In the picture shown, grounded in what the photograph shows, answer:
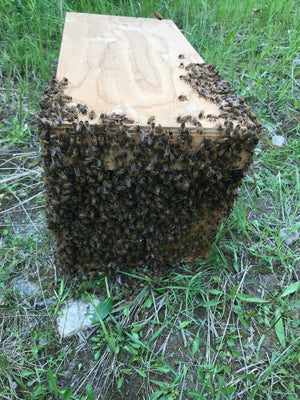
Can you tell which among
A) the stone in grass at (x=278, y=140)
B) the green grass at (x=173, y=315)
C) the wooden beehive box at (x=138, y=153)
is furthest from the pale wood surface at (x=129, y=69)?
the stone in grass at (x=278, y=140)

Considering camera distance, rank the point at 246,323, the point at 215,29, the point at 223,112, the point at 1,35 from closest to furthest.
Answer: the point at 223,112 → the point at 246,323 → the point at 1,35 → the point at 215,29

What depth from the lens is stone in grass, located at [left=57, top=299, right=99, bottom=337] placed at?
2129 mm

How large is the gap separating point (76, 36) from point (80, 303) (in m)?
2.11

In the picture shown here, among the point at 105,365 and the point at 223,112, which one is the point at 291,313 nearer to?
the point at 105,365

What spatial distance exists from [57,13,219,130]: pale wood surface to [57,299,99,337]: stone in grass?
53.2 inches

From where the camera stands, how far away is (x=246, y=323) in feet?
6.89

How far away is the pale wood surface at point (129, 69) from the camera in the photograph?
1.86 meters

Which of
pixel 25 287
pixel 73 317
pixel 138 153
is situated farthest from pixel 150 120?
pixel 25 287

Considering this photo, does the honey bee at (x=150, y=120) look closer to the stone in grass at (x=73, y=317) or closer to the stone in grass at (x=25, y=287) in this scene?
the stone in grass at (x=73, y=317)

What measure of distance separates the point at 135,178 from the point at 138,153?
6.4 inches

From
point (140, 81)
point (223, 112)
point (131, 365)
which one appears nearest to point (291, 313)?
point (131, 365)

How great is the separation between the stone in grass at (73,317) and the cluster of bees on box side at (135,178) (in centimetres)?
25

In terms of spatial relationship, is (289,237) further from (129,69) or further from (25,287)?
(25,287)

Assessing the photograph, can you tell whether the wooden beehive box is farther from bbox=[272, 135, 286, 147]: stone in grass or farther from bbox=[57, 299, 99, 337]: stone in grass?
bbox=[272, 135, 286, 147]: stone in grass
